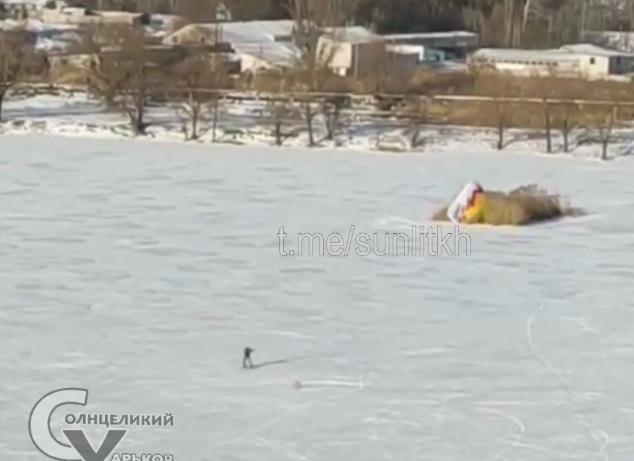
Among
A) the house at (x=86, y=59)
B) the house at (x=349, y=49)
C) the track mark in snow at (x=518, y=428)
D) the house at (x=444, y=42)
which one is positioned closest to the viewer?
the track mark in snow at (x=518, y=428)

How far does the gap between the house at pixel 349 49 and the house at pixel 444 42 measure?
3.53 m

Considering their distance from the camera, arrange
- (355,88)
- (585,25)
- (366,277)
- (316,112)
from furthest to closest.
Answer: (585,25)
(355,88)
(316,112)
(366,277)

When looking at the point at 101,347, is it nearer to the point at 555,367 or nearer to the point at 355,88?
the point at 555,367

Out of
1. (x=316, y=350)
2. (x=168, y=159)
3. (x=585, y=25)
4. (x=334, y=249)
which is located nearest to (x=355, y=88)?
(x=168, y=159)

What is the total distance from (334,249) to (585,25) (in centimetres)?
5031

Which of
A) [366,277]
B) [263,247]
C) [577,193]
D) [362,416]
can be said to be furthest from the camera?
[577,193]

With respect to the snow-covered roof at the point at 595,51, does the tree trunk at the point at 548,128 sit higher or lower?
higher

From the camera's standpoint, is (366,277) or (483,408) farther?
(366,277)

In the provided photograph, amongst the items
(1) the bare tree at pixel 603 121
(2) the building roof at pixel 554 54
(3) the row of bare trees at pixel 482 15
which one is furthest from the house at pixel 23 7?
(1) the bare tree at pixel 603 121

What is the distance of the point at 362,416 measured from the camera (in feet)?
18.6

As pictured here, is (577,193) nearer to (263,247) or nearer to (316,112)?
(263,247)

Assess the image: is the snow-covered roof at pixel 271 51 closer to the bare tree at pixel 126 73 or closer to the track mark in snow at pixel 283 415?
the bare tree at pixel 126 73

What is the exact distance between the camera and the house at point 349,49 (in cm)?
2942

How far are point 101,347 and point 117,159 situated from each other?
8.12 meters
